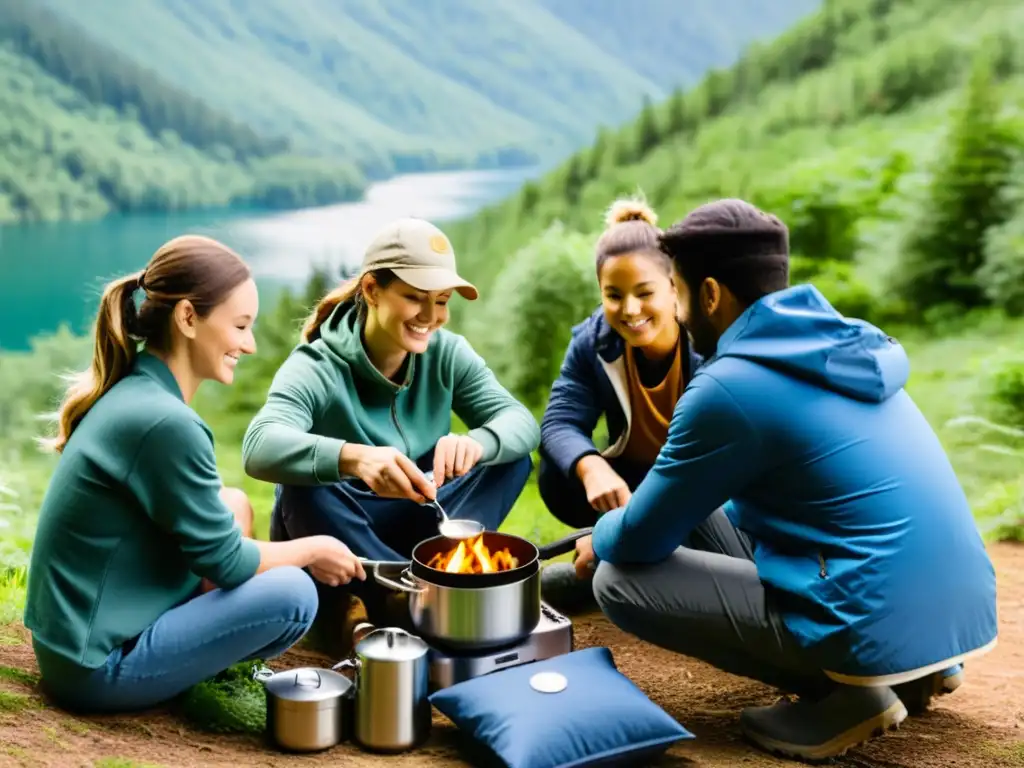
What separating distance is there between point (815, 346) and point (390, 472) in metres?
1.22

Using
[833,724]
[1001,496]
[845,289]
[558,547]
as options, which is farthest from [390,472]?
[845,289]

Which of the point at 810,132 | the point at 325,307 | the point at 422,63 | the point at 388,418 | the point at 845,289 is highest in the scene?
the point at 422,63

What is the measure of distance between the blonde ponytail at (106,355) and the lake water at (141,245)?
311 inches

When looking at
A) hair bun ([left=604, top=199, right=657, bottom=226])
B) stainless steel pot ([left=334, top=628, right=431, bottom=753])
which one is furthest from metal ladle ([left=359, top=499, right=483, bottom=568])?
hair bun ([left=604, top=199, right=657, bottom=226])

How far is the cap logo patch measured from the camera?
344 centimetres

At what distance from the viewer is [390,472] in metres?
3.12

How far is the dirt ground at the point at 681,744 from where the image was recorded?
2566 mm

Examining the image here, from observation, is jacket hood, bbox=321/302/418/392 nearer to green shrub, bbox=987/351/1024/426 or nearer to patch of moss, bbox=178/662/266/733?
patch of moss, bbox=178/662/266/733

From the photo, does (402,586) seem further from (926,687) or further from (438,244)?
(926,687)

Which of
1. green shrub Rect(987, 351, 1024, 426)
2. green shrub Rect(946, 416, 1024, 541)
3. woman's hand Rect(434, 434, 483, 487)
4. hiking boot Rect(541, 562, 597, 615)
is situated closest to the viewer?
woman's hand Rect(434, 434, 483, 487)

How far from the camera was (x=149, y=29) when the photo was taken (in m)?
12.5

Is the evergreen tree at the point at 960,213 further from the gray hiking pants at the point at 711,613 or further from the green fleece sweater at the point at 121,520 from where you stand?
the green fleece sweater at the point at 121,520

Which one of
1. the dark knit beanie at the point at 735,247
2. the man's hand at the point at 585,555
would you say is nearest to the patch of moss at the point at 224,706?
the man's hand at the point at 585,555

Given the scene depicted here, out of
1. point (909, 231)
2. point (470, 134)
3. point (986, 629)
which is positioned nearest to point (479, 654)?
point (986, 629)
